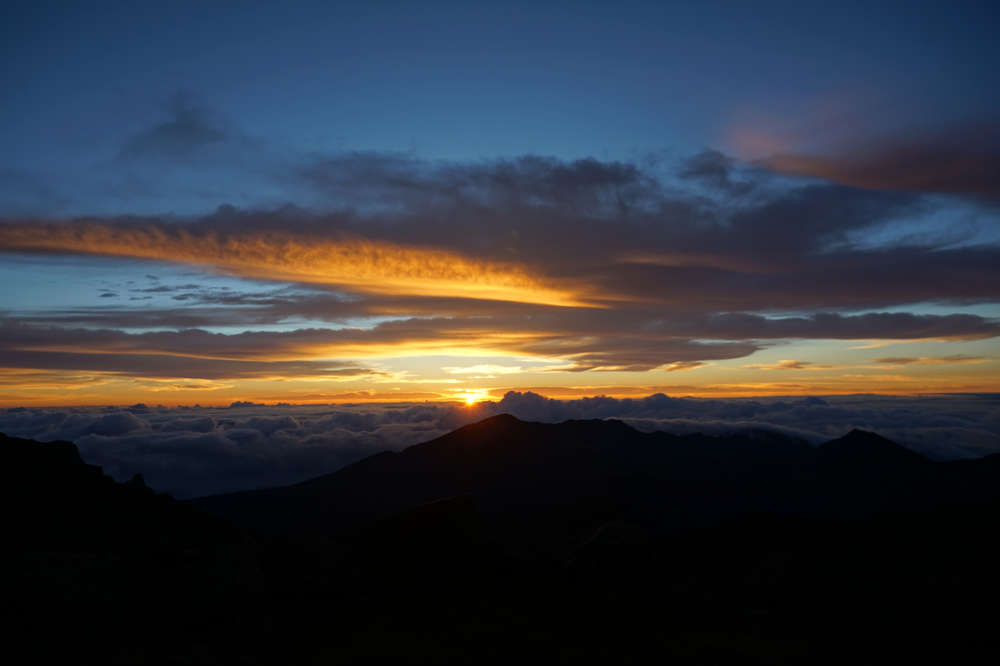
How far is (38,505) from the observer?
5503 centimetres

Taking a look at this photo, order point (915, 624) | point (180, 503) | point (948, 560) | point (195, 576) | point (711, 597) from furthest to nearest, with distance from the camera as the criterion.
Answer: point (948, 560), point (180, 503), point (711, 597), point (915, 624), point (195, 576)

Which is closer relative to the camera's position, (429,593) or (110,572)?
(110,572)

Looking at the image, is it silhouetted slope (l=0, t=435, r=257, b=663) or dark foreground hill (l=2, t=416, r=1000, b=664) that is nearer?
silhouetted slope (l=0, t=435, r=257, b=663)

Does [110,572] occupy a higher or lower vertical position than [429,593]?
higher

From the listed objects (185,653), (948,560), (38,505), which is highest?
(38,505)

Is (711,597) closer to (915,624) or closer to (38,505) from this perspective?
(915,624)

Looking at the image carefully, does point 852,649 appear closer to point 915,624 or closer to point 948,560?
point 915,624

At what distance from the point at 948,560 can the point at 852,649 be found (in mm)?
52302

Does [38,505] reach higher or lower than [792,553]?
higher

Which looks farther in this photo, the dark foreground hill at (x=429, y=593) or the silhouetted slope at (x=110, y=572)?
the dark foreground hill at (x=429, y=593)

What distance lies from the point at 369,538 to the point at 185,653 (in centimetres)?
3514

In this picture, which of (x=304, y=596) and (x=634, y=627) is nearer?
(x=634, y=627)

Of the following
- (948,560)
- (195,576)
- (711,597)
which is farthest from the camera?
(948,560)

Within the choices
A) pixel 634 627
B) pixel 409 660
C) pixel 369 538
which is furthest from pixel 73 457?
pixel 634 627
